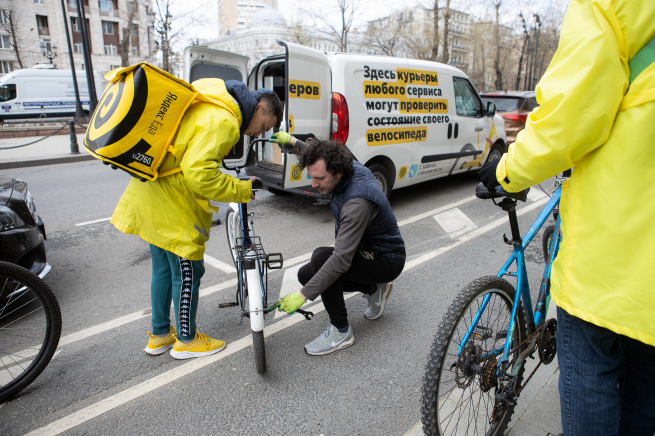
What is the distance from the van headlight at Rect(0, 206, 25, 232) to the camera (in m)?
2.94

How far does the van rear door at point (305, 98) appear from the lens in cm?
471

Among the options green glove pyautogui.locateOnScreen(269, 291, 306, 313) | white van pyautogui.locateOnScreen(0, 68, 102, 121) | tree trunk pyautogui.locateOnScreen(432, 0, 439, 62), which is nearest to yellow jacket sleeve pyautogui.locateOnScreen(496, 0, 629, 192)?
green glove pyautogui.locateOnScreen(269, 291, 306, 313)

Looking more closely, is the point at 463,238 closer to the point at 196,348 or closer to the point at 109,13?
the point at 196,348

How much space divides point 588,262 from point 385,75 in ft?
15.7

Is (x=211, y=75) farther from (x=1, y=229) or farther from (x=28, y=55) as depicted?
(x=28, y=55)

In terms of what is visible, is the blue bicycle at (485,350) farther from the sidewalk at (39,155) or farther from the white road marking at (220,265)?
the sidewalk at (39,155)

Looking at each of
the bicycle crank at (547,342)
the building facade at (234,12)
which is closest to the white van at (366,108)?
the bicycle crank at (547,342)

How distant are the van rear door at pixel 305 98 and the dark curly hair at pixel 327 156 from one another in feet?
Result: 7.54

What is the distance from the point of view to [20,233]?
9.86 feet

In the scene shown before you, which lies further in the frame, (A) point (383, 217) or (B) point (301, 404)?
(A) point (383, 217)

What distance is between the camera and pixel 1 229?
290 centimetres

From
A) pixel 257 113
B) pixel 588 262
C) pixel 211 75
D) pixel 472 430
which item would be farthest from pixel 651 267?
pixel 211 75

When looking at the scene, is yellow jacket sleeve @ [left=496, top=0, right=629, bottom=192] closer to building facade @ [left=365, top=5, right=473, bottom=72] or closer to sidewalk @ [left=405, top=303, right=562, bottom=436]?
sidewalk @ [left=405, top=303, right=562, bottom=436]

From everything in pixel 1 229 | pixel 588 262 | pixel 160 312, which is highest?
pixel 588 262
